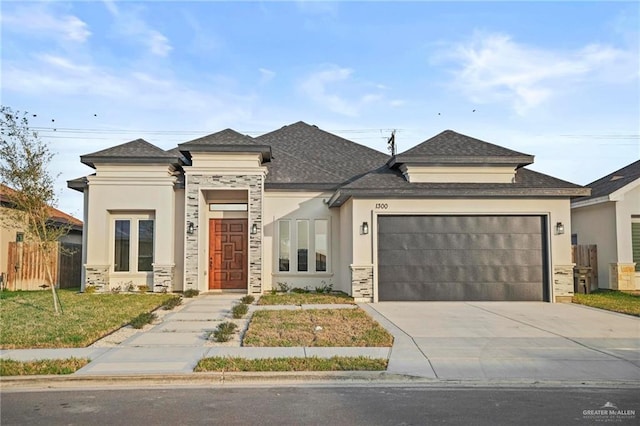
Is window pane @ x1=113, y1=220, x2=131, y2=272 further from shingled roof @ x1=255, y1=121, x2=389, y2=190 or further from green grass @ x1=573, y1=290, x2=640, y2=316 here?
green grass @ x1=573, y1=290, x2=640, y2=316

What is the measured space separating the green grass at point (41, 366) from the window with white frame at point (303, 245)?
10.1m

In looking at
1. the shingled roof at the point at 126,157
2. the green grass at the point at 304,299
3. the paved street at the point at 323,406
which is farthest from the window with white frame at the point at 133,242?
the paved street at the point at 323,406

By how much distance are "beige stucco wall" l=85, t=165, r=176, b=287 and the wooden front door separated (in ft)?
4.66

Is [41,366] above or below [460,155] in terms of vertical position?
below

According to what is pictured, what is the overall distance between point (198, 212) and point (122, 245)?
285 centimetres

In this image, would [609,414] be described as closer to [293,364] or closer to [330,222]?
[293,364]

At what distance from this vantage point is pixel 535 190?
1511cm

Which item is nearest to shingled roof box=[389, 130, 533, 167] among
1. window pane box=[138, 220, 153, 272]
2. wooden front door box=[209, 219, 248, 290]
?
wooden front door box=[209, 219, 248, 290]

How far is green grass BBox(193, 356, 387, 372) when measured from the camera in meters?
7.38

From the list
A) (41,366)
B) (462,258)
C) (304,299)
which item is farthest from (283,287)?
(41,366)

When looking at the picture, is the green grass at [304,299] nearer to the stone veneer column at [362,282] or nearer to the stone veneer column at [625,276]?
the stone veneer column at [362,282]

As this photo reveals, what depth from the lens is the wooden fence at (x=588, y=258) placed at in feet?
60.3

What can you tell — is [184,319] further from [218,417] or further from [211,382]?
[218,417]

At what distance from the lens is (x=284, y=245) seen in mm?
17688
